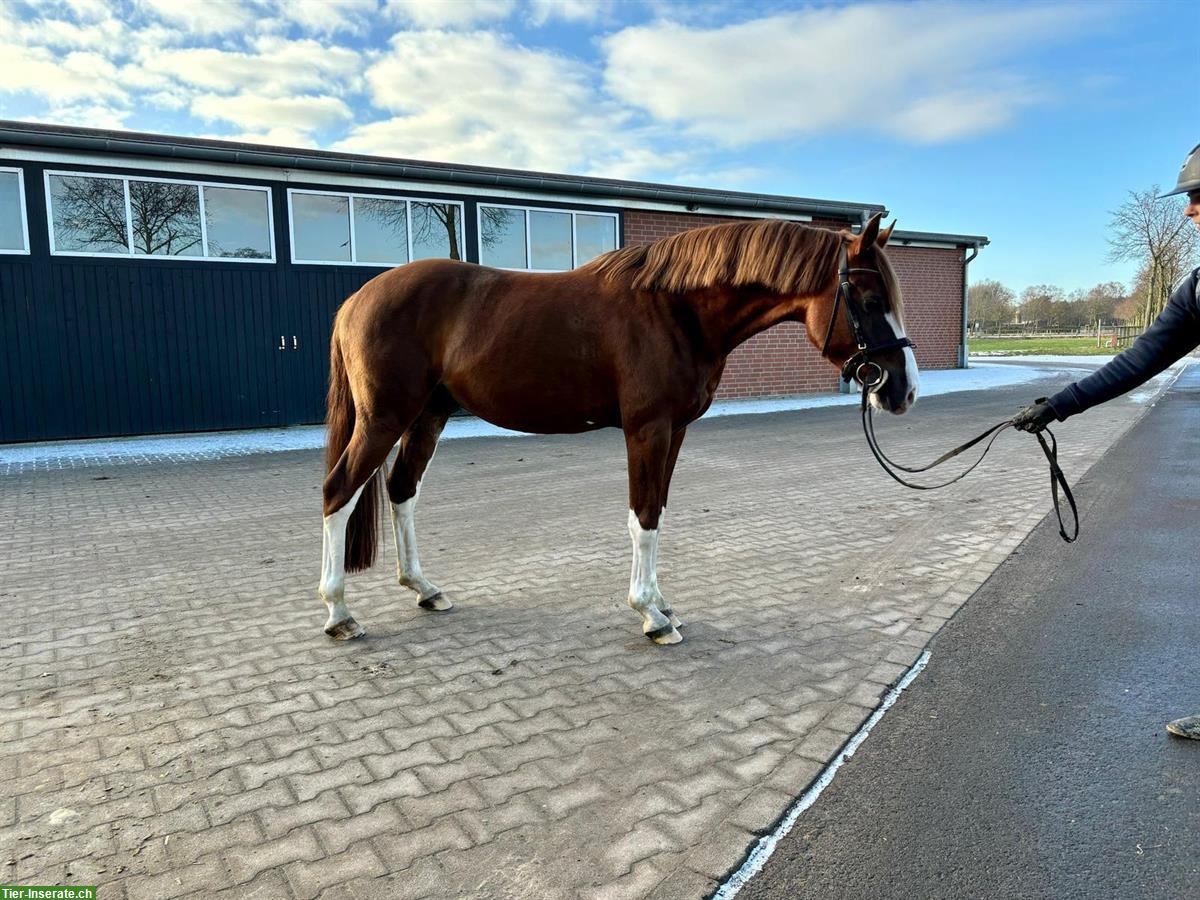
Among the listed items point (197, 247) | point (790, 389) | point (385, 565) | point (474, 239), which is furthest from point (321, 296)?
point (790, 389)

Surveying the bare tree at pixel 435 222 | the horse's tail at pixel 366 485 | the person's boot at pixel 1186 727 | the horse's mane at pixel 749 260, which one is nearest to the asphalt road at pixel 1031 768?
the person's boot at pixel 1186 727

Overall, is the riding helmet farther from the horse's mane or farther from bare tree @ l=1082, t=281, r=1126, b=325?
bare tree @ l=1082, t=281, r=1126, b=325

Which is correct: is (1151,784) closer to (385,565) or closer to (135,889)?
(135,889)

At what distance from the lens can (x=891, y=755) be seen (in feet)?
8.86

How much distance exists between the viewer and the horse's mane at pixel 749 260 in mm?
3590

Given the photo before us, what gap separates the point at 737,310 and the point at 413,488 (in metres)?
2.09

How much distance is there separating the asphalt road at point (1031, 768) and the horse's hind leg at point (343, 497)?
101 inches

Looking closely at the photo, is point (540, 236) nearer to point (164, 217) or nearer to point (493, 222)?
point (493, 222)

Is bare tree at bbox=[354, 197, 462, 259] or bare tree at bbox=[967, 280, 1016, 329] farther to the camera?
bare tree at bbox=[967, 280, 1016, 329]

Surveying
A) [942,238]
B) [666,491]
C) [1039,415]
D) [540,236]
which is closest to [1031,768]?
[1039,415]

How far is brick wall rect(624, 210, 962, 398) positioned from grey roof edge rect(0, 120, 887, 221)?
25.9 inches

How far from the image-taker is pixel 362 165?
12672 mm

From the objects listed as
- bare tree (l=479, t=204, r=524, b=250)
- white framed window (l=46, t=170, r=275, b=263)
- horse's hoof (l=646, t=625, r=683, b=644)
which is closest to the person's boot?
horse's hoof (l=646, t=625, r=683, b=644)

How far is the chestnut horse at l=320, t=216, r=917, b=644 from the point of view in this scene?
3623mm
